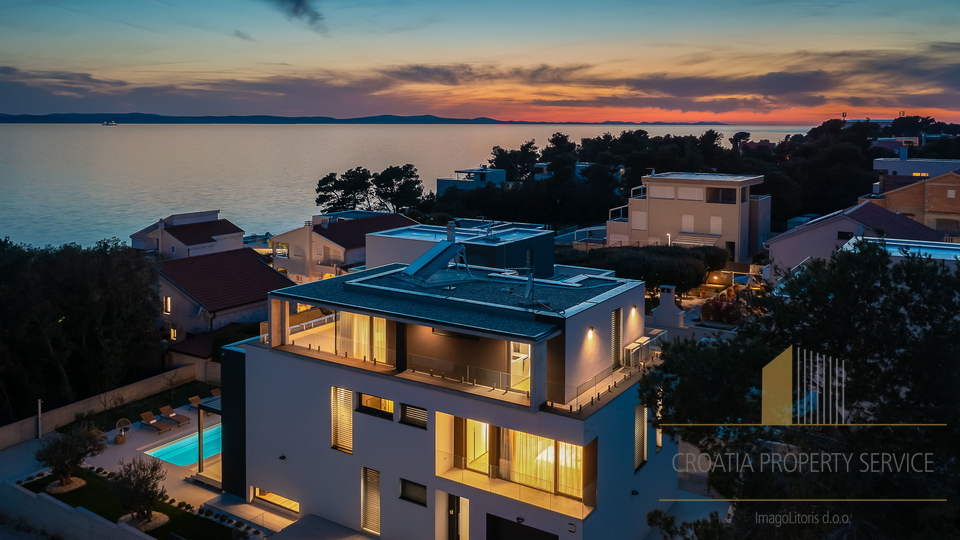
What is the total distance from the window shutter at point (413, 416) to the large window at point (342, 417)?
1.31 meters

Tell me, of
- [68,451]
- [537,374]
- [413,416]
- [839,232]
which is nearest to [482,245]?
[413,416]

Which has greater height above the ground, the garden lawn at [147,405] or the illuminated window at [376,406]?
the illuminated window at [376,406]

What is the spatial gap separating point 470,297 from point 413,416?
2.61 metres

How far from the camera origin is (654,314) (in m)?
27.1

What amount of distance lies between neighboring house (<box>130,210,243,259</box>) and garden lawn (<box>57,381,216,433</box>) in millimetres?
17244

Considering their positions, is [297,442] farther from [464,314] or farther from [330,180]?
[330,180]

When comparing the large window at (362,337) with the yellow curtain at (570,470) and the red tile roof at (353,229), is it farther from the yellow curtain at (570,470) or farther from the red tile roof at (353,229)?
the red tile roof at (353,229)

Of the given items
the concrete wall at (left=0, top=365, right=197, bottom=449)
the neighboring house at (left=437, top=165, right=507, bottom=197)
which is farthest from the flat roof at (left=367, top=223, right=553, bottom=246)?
the neighboring house at (left=437, top=165, right=507, bottom=197)

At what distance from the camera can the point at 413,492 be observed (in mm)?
13930

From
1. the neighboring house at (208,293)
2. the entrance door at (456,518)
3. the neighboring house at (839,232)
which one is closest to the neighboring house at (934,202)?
the neighboring house at (839,232)

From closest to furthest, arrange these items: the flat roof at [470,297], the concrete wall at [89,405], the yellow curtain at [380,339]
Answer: the flat roof at [470,297]
the yellow curtain at [380,339]
the concrete wall at [89,405]

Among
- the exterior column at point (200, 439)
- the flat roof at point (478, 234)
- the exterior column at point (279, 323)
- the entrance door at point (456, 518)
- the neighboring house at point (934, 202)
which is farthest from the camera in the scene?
the neighboring house at point (934, 202)

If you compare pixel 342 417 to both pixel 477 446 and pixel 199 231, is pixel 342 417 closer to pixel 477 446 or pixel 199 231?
pixel 477 446

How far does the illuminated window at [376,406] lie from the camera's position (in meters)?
14.1
